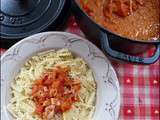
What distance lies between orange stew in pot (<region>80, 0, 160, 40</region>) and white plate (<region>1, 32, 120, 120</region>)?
0.09 m

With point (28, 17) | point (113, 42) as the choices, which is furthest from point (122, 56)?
point (28, 17)

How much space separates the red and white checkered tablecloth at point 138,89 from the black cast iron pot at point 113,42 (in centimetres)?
9

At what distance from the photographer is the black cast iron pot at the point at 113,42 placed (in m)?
1.31

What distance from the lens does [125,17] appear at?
1.48m

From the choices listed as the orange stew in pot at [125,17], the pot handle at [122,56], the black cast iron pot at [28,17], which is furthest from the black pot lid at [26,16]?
the pot handle at [122,56]

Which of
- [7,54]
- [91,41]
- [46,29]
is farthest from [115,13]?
[7,54]

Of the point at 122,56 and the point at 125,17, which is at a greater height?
the point at 125,17

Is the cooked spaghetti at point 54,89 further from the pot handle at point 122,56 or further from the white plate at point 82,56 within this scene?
the pot handle at point 122,56

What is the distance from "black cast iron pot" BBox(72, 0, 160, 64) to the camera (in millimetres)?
1310

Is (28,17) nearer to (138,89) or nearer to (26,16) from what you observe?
(26,16)

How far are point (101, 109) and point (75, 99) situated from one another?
0.27ft

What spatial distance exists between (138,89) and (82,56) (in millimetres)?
211

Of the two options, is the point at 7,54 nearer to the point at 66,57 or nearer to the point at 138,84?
the point at 66,57

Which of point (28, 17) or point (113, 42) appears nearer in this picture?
point (113, 42)
